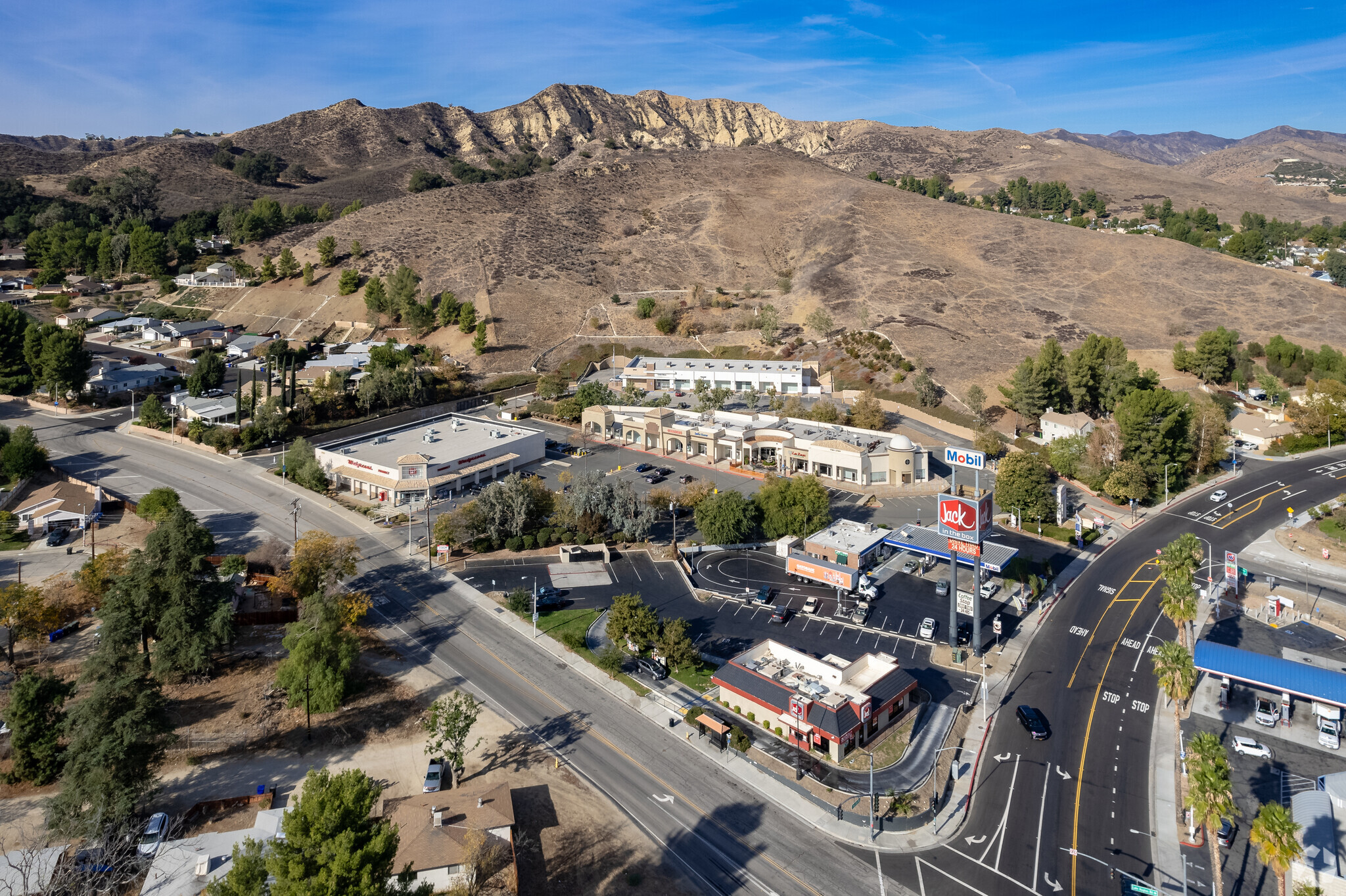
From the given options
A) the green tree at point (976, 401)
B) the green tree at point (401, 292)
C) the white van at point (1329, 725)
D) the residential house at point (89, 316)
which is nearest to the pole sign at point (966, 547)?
the white van at point (1329, 725)

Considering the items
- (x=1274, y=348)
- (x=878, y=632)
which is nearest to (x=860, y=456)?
(x=878, y=632)

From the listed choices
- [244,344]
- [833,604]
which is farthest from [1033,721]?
[244,344]

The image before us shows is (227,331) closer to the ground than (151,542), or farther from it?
farther from it

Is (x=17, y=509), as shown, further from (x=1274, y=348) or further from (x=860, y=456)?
(x=1274, y=348)

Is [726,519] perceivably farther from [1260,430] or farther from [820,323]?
[820,323]

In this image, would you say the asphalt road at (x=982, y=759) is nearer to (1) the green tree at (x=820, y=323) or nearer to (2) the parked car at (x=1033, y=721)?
(2) the parked car at (x=1033, y=721)

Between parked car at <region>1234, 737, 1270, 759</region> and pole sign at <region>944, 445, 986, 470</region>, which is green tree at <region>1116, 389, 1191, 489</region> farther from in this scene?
parked car at <region>1234, 737, 1270, 759</region>

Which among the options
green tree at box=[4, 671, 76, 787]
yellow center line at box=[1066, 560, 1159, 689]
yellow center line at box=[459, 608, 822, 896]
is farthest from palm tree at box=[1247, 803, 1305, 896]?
green tree at box=[4, 671, 76, 787]
